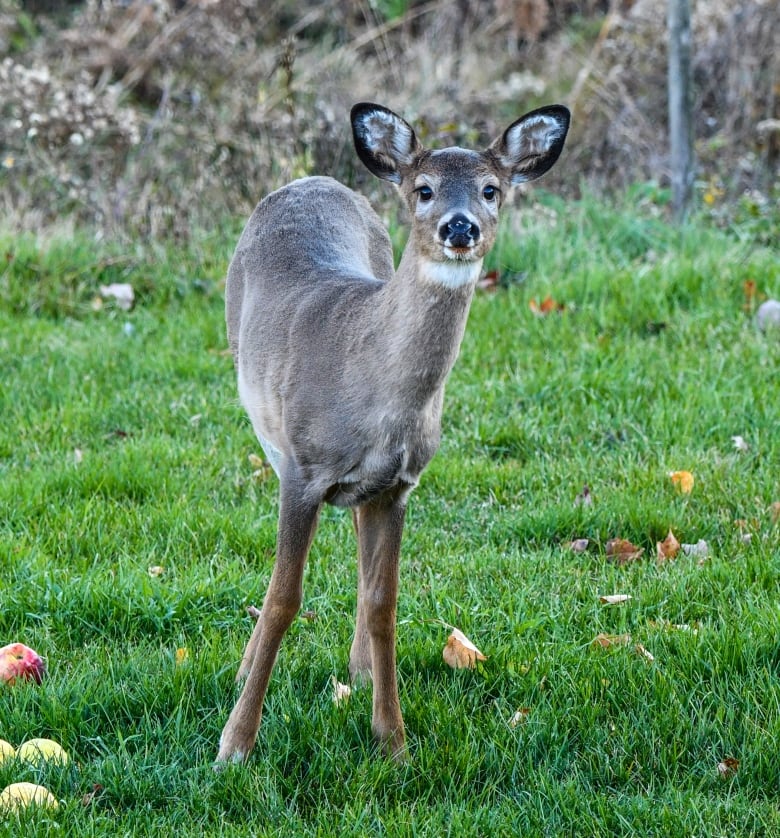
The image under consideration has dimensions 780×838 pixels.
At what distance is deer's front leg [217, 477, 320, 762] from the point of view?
3258mm

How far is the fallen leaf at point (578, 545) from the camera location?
4.41 meters

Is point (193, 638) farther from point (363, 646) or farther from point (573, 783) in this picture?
point (573, 783)

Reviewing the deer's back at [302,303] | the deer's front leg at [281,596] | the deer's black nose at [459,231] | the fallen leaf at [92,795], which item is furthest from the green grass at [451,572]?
the deer's black nose at [459,231]

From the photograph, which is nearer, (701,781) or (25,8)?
(701,781)

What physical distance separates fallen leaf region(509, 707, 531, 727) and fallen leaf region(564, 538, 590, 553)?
108cm

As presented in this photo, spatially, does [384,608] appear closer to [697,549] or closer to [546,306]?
[697,549]

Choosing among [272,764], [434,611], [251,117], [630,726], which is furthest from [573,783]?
[251,117]

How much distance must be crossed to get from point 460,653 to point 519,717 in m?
0.32

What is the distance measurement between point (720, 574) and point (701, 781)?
1.17m

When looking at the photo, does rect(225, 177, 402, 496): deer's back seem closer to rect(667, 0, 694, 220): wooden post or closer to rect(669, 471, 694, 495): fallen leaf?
rect(669, 471, 694, 495): fallen leaf

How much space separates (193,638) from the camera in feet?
12.6

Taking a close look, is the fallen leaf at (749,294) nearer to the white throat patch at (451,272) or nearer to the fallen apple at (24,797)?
the white throat patch at (451,272)

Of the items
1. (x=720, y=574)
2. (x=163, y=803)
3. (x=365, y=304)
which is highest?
(x=365, y=304)

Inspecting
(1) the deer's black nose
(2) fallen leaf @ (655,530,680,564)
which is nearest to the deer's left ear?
(1) the deer's black nose
